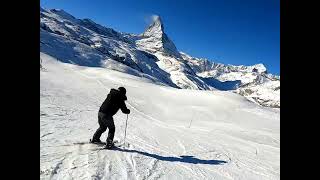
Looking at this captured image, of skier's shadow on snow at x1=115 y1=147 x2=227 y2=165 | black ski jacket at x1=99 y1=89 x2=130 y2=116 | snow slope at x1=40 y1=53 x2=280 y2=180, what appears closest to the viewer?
snow slope at x1=40 y1=53 x2=280 y2=180

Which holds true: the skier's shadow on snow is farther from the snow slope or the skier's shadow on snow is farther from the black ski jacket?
the black ski jacket

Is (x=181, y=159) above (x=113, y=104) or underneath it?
underneath

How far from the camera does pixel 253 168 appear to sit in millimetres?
9930

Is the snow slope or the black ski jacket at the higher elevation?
the black ski jacket

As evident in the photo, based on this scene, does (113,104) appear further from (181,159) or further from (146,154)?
(181,159)

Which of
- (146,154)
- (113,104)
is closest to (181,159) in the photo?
(146,154)

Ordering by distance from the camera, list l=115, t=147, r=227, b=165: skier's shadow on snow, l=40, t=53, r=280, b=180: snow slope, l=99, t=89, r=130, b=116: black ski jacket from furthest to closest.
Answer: l=99, t=89, r=130, b=116: black ski jacket < l=115, t=147, r=227, b=165: skier's shadow on snow < l=40, t=53, r=280, b=180: snow slope

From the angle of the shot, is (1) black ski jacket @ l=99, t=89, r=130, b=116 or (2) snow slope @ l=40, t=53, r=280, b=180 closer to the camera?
(2) snow slope @ l=40, t=53, r=280, b=180

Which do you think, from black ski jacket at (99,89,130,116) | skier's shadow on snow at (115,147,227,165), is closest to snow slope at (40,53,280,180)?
skier's shadow on snow at (115,147,227,165)

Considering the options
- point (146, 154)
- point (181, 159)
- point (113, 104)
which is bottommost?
point (181, 159)

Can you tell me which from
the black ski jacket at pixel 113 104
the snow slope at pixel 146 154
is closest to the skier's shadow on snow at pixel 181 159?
the snow slope at pixel 146 154

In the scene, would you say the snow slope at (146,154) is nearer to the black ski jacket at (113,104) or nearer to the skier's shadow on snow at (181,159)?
the skier's shadow on snow at (181,159)
